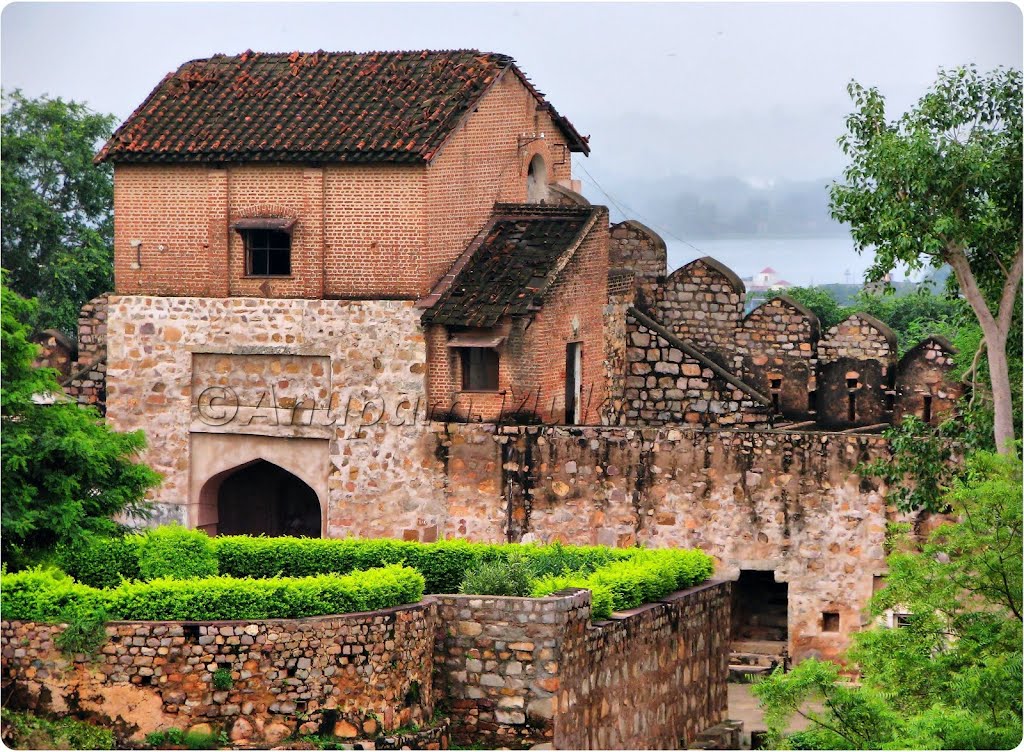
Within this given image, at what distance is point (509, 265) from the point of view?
106 feet

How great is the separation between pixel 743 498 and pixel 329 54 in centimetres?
934

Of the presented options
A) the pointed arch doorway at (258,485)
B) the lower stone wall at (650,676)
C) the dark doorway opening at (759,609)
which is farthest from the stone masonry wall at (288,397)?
the lower stone wall at (650,676)

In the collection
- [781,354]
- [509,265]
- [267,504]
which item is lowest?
[267,504]

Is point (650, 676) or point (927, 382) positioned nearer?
point (650, 676)

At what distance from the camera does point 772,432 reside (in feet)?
102

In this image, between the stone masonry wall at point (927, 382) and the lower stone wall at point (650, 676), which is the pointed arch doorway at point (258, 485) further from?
the stone masonry wall at point (927, 382)

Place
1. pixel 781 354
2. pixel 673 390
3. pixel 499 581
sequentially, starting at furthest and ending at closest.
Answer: pixel 781 354 < pixel 673 390 < pixel 499 581

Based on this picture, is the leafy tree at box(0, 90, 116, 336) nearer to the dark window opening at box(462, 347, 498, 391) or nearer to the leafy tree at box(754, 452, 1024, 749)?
the dark window opening at box(462, 347, 498, 391)

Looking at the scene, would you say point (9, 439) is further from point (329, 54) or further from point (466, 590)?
point (329, 54)

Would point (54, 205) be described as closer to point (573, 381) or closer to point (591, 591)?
point (573, 381)

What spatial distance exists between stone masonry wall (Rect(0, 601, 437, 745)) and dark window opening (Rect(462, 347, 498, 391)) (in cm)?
985

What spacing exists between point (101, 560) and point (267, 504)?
9349 mm

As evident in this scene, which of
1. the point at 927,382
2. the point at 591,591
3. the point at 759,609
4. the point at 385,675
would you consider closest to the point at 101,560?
the point at 385,675

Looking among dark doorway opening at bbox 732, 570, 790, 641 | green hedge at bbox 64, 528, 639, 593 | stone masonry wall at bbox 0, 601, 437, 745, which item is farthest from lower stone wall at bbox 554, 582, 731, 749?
dark doorway opening at bbox 732, 570, 790, 641
